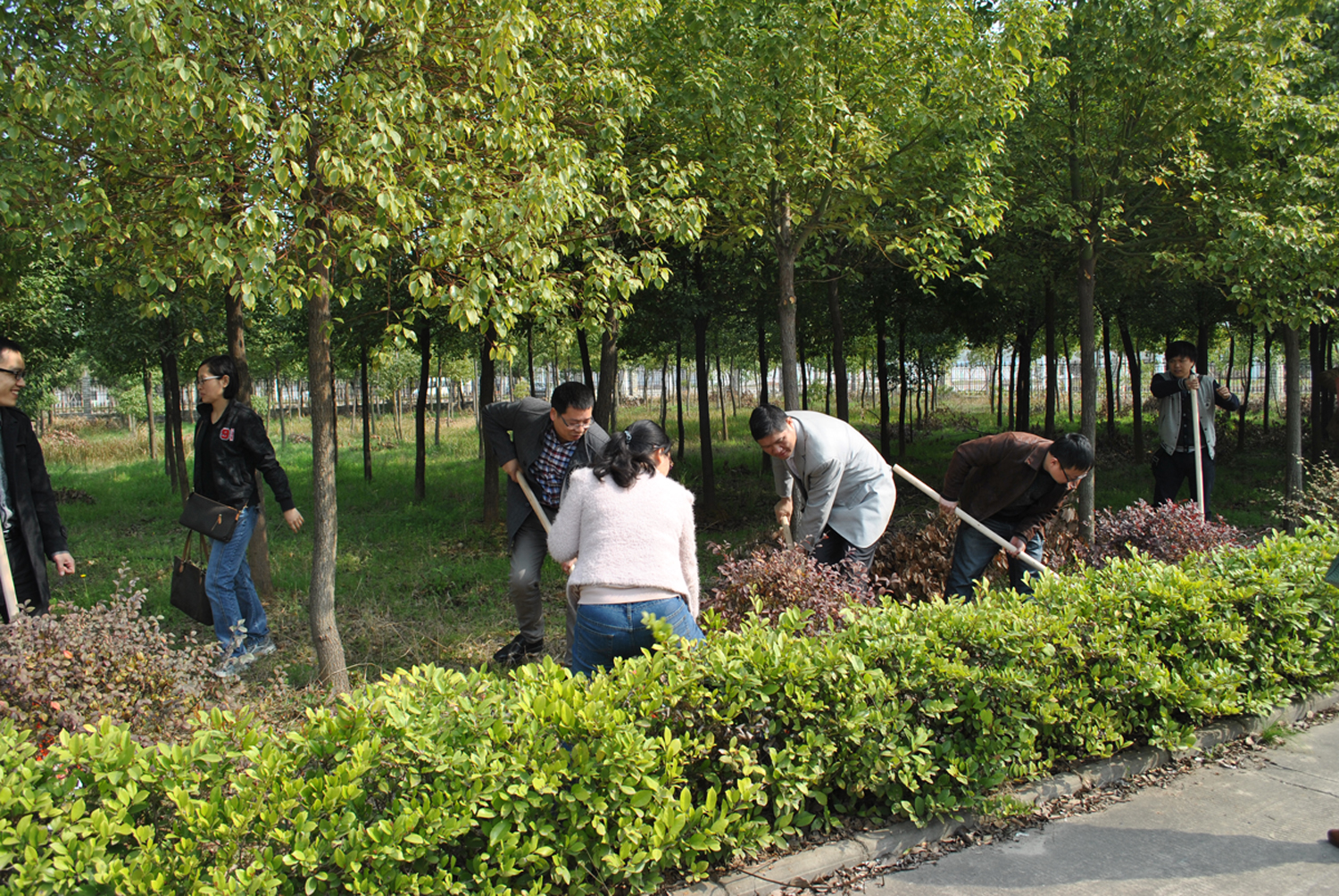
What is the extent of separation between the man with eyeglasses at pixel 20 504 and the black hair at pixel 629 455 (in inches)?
106

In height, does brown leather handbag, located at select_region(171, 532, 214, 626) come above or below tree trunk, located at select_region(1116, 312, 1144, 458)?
below

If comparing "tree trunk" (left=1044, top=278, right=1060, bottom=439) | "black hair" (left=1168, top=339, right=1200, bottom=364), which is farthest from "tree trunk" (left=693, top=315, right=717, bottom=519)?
"black hair" (left=1168, top=339, right=1200, bottom=364)

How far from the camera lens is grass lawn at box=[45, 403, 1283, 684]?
20.2 ft

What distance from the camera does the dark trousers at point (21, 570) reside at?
415cm

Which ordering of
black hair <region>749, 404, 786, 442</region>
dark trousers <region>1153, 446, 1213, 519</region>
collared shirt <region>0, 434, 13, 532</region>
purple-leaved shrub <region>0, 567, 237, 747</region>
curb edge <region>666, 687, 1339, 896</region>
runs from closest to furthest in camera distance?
curb edge <region>666, 687, 1339, 896</region> → purple-leaved shrub <region>0, 567, 237, 747</region> → collared shirt <region>0, 434, 13, 532</region> → black hair <region>749, 404, 786, 442</region> → dark trousers <region>1153, 446, 1213, 519</region>

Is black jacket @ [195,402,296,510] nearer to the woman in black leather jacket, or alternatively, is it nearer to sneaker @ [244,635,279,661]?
the woman in black leather jacket

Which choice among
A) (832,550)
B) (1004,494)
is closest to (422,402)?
(832,550)

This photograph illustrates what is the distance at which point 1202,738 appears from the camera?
409 centimetres

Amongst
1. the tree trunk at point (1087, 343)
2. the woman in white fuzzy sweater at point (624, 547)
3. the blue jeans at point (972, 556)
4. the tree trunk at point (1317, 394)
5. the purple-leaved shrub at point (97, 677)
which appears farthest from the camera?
the tree trunk at point (1317, 394)

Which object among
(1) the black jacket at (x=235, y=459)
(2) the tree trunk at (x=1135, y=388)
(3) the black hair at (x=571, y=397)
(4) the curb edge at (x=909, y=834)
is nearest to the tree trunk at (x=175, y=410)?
(1) the black jacket at (x=235, y=459)

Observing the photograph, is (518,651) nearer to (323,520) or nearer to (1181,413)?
(323,520)

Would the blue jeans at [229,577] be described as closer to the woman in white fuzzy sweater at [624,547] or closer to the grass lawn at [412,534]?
the grass lawn at [412,534]

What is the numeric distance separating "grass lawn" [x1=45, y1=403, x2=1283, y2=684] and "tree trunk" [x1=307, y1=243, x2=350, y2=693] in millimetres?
643

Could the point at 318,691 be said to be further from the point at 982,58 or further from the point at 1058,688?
the point at 982,58
